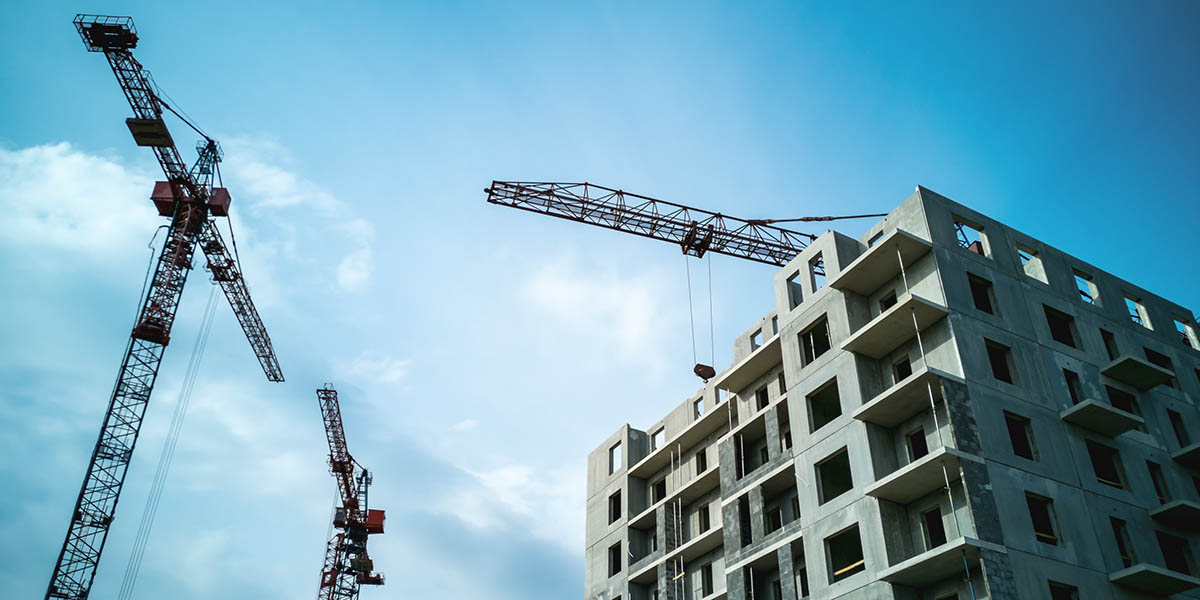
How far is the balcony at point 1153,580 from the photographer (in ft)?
122

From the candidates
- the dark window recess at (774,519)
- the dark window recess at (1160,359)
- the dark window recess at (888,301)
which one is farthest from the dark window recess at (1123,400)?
the dark window recess at (774,519)

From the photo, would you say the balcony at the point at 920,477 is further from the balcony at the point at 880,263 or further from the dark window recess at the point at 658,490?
the dark window recess at the point at 658,490

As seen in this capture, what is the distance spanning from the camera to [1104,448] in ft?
144

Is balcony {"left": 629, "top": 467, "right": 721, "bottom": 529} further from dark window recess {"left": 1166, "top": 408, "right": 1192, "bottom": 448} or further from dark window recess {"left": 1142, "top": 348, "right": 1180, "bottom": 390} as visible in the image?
dark window recess {"left": 1142, "top": 348, "right": 1180, "bottom": 390}

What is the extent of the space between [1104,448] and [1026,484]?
7591 mm

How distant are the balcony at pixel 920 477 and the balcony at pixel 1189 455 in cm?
1516

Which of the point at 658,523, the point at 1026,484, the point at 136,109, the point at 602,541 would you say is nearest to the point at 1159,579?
the point at 1026,484

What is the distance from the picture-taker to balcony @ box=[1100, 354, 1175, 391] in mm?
45719

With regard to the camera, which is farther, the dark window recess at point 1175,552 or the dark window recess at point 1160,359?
the dark window recess at point 1160,359

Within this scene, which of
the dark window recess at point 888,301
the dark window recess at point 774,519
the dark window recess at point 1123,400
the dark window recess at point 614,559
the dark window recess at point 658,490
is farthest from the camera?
the dark window recess at point 658,490

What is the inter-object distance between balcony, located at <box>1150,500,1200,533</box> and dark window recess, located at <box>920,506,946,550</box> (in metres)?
11.3

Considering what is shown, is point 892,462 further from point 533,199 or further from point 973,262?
point 533,199

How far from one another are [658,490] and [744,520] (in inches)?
551

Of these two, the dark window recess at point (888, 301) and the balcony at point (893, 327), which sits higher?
the dark window recess at point (888, 301)
